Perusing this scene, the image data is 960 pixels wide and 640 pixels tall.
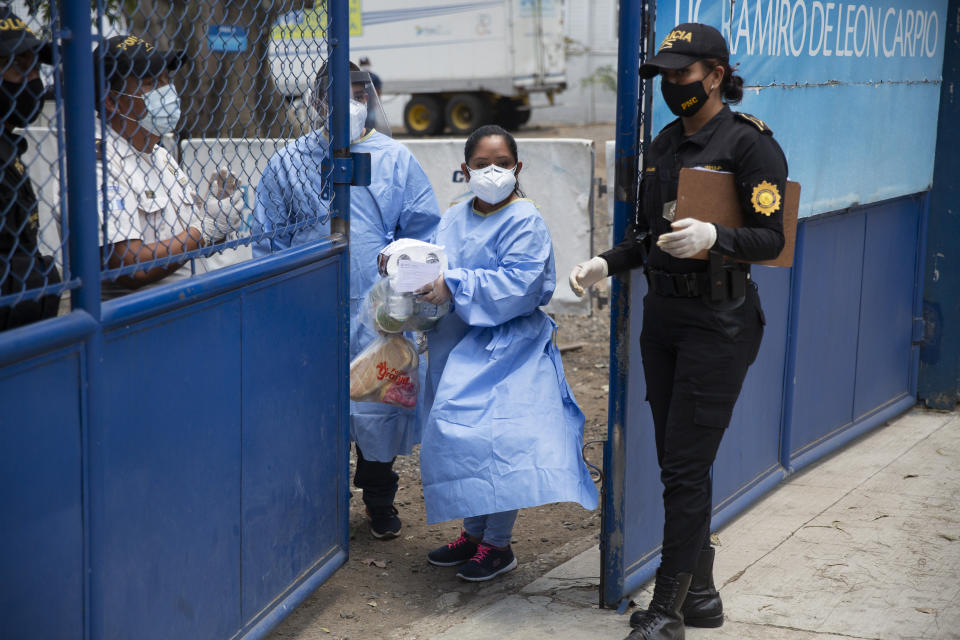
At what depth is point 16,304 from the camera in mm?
2268

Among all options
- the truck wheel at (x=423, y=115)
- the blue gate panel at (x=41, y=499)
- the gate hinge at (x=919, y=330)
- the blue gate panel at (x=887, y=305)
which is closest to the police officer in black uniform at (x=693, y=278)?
the blue gate panel at (x=41, y=499)

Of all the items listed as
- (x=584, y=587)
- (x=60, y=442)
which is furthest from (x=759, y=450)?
(x=60, y=442)

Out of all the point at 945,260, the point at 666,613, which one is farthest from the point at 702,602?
the point at 945,260

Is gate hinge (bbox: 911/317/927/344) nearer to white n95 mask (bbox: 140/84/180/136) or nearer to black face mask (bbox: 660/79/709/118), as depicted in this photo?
black face mask (bbox: 660/79/709/118)

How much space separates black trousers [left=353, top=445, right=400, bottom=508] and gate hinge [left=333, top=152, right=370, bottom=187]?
4.01ft

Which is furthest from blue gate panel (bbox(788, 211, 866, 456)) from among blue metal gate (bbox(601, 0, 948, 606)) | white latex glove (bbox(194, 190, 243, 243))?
white latex glove (bbox(194, 190, 243, 243))

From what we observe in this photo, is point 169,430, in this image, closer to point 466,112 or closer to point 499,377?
point 499,377

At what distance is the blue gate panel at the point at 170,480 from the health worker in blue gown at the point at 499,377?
80cm

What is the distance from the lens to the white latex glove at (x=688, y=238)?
2.82m

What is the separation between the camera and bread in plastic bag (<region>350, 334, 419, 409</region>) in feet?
12.9

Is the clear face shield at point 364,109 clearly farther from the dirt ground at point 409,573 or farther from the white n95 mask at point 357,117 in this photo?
the dirt ground at point 409,573

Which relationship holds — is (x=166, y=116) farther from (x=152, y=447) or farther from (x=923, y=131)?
(x=923, y=131)

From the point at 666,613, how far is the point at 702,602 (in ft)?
0.79

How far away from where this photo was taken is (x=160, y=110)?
2955 millimetres
